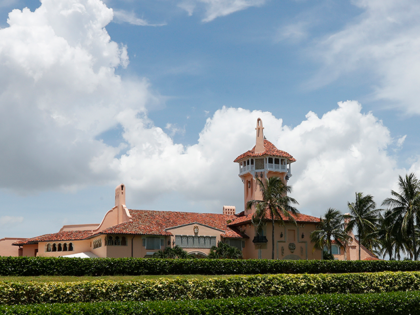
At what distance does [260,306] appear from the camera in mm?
22547

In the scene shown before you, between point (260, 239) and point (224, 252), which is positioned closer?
point (224, 252)

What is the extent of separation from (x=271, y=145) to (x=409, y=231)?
1967 centimetres

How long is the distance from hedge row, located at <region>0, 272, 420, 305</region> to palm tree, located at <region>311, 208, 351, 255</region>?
2234cm

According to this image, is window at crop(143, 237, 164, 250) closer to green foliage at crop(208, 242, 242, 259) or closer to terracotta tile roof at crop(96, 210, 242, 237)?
terracotta tile roof at crop(96, 210, 242, 237)

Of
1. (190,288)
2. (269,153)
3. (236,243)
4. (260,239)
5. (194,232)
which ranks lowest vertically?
(190,288)

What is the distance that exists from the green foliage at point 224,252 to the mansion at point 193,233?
1.18 m

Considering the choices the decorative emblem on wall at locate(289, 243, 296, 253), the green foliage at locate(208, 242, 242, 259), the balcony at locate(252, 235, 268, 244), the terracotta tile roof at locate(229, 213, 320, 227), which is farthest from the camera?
the decorative emblem on wall at locate(289, 243, 296, 253)

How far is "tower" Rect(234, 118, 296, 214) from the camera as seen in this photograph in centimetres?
5900

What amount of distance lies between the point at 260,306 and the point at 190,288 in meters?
4.44

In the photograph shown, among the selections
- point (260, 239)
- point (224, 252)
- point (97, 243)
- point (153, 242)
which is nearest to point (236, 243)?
point (260, 239)

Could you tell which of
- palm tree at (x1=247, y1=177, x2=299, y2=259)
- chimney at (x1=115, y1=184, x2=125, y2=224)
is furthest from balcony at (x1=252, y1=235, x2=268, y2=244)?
chimney at (x1=115, y1=184, x2=125, y2=224)

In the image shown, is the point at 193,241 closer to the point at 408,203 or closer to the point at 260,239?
the point at 260,239

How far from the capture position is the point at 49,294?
22734 millimetres

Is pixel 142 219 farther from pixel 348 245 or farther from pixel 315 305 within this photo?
pixel 315 305
